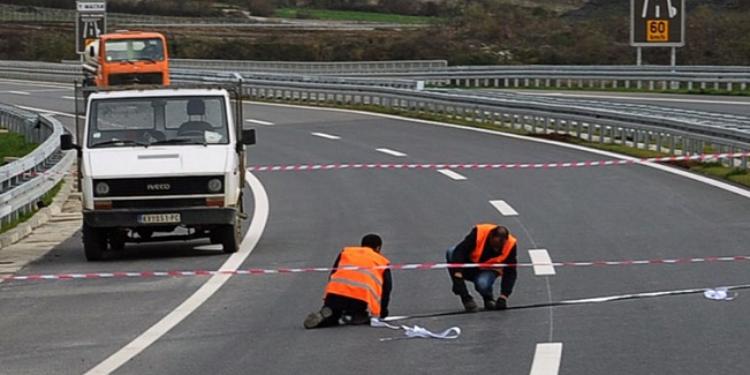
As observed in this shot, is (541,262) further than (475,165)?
No

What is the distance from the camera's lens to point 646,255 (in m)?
16.2

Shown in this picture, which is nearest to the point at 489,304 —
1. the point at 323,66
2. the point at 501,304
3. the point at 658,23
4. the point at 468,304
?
the point at 501,304

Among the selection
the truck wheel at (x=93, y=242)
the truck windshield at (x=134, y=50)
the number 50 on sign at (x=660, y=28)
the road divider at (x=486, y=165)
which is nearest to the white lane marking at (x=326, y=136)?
the road divider at (x=486, y=165)

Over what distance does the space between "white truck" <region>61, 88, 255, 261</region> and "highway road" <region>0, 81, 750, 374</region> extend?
41 cm

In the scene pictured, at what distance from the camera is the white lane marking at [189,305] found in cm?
1087

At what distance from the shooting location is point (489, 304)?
12883mm

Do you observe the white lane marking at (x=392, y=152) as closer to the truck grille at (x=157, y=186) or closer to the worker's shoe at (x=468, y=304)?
the truck grille at (x=157, y=186)

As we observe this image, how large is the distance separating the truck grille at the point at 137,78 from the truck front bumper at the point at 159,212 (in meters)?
25.8

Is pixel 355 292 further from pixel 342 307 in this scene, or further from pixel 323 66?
pixel 323 66

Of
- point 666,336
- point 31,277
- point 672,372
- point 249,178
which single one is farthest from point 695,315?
point 249,178

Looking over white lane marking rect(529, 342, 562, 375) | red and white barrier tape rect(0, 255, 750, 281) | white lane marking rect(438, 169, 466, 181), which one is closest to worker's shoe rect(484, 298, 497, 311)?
white lane marking rect(529, 342, 562, 375)

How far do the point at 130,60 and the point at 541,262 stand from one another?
96.2 ft

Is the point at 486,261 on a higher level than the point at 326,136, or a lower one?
higher

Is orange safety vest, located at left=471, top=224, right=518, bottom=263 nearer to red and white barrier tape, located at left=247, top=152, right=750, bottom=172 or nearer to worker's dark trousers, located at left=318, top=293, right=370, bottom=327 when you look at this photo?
worker's dark trousers, located at left=318, top=293, right=370, bottom=327
